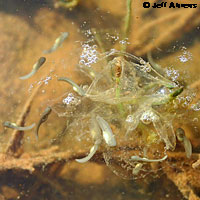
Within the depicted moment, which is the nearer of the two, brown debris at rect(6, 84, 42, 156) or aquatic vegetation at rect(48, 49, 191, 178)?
aquatic vegetation at rect(48, 49, 191, 178)

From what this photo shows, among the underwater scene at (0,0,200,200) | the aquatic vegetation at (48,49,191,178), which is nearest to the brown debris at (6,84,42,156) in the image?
the underwater scene at (0,0,200,200)

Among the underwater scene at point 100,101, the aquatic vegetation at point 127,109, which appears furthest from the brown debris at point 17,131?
the aquatic vegetation at point 127,109

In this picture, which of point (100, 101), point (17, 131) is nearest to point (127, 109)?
point (100, 101)

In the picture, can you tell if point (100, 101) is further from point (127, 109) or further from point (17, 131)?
point (17, 131)

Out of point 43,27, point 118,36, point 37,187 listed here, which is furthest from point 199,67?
point 37,187

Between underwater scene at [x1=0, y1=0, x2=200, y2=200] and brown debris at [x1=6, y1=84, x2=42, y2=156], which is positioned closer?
underwater scene at [x1=0, y1=0, x2=200, y2=200]

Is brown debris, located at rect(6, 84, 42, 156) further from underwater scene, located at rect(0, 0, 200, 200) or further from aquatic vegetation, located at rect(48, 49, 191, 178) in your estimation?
aquatic vegetation, located at rect(48, 49, 191, 178)

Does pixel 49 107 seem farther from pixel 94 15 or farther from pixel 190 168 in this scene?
pixel 190 168

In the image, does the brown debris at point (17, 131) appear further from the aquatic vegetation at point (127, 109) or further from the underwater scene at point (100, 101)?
the aquatic vegetation at point (127, 109)
